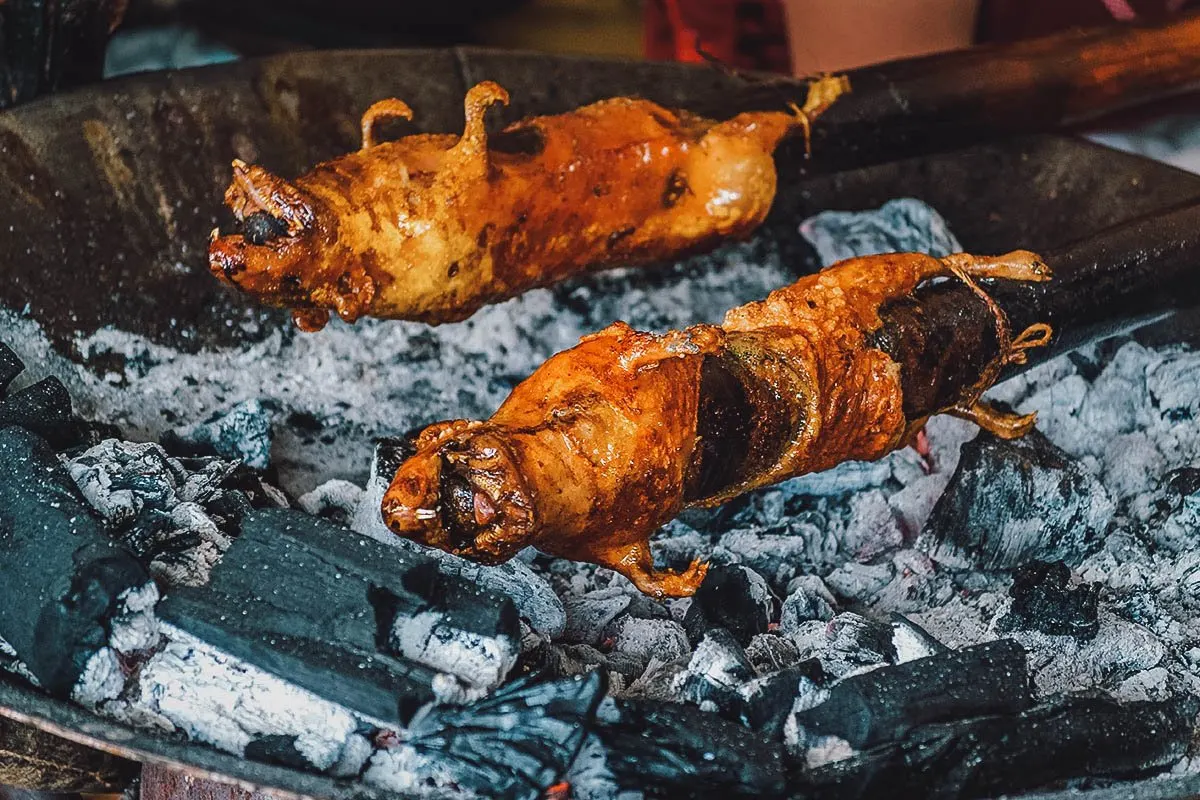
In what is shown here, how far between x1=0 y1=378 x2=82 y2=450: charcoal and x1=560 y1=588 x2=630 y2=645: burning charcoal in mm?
1056

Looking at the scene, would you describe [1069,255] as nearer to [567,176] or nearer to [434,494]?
[567,176]

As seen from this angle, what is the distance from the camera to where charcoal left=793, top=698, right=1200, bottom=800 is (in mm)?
1914

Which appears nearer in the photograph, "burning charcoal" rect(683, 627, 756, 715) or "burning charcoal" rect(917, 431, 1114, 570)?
"burning charcoal" rect(683, 627, 756, 715)

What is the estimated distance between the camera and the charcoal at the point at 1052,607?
2.43 meters

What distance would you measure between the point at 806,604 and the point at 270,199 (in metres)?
1.34

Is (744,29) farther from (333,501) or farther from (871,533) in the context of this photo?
(333,501)

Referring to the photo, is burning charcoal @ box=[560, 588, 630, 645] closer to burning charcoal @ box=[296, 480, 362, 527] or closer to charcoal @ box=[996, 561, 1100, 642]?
burning charcoal @ box=[296, 480, 362, 527]

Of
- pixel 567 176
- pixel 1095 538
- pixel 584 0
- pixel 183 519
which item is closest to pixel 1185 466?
pixel 1095 538

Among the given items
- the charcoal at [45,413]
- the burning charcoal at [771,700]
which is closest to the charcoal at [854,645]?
the burning charcoal at [771,700]

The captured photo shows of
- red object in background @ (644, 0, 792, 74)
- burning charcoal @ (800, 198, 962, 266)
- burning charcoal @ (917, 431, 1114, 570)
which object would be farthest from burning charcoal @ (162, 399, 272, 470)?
red object in background @ (644, 0, 792, 74)

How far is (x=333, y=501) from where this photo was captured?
108 inches

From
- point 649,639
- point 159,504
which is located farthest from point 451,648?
point 159,504

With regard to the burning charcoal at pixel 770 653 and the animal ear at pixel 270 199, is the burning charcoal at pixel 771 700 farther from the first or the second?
the animal ear at pixel 270 199

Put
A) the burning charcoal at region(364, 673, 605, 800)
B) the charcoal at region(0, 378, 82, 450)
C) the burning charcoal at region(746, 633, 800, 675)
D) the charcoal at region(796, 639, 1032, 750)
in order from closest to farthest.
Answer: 1. the burning charcoal at region(364, 673, 605, 800)
2. the charcoal at region(796, 639, 1032, 750)
3. the burning charcoal at region(746, 633, 800, 675)
4. the charcoal at region(0, 378, 82, 450)
